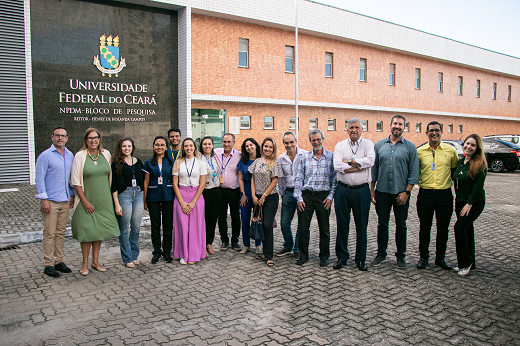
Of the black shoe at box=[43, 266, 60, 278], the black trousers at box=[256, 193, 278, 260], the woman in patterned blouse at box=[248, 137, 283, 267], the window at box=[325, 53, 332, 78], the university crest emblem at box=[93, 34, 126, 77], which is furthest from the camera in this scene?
the window at box=[325, 53, 332, 78]

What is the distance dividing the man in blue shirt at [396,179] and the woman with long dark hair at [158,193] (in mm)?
3217

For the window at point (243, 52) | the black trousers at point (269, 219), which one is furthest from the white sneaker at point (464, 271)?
the window at point (243, 52)

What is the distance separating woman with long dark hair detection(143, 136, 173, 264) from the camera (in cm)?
626

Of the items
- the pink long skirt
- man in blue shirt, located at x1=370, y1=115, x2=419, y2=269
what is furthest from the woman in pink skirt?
man in blue shirt, located at x1=370, y1=115, x2=419, y2=269

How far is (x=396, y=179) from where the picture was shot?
19.1 feet

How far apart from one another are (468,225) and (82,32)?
52.8ft

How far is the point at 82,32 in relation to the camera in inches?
639

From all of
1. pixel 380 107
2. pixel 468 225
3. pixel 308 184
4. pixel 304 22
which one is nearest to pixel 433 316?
pixel 468 225

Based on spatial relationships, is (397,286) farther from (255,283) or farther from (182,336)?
(182,336)

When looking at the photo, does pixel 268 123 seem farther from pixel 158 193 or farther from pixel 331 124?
pixel 158 193

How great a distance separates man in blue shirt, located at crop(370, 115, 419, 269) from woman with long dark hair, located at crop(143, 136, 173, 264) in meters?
3.22

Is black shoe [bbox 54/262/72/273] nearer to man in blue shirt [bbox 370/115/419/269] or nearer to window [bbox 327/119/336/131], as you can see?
man in blue shirt [bbox 370/115/419/269]

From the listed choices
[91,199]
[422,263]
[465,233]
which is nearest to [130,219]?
[91,199]

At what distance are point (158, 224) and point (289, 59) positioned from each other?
1783 cm
